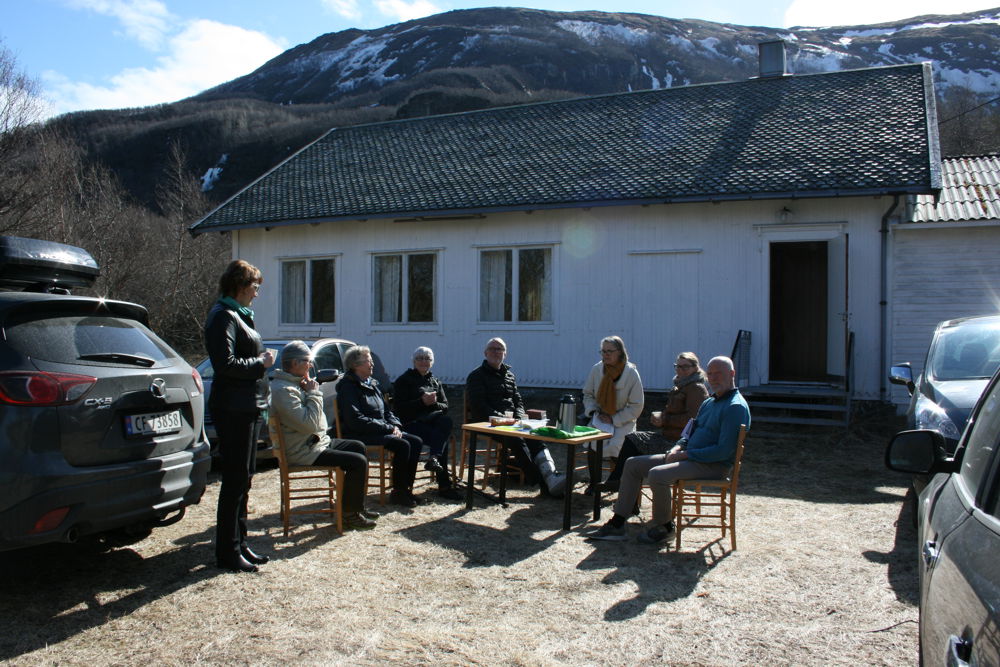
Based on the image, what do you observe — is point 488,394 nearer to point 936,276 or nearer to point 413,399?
point 413,399

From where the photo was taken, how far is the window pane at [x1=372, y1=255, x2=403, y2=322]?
570 inches

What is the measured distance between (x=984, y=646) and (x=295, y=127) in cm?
6686

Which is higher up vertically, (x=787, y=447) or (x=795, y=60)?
(x=795, y=60)

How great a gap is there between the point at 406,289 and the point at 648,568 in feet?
32.9

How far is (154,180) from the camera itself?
176ft

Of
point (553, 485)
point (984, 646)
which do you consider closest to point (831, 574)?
point (553, 485)

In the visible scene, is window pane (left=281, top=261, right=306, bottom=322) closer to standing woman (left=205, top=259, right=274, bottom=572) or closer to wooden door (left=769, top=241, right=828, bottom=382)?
wooden door (left=769, top=241, right=828, bottom=382)

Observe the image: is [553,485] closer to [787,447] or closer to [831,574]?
[831,574]

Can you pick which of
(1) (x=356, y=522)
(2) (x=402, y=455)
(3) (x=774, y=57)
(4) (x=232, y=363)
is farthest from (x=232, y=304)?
(3) (x=774, y=57)

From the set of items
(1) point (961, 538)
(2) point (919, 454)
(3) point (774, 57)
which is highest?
(3) point (774, 57)

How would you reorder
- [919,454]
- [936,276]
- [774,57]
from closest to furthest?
[919,454] < [936,276] < [774,57]

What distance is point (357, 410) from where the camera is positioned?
653 cm

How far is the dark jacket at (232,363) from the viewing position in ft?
14.5

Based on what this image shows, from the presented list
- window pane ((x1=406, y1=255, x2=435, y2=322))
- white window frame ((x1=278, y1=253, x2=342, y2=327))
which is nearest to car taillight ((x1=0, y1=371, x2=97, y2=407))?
window pane ((x1=406, y1=255, x2=435, y2=322))
